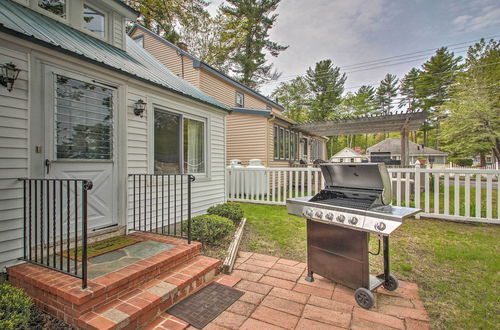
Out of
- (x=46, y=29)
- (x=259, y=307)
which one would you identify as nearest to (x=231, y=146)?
(x=46, y=29)

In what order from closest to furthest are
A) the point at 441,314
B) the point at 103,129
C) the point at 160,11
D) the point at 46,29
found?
the point at 441,314, the point at 46,29, the point at 103,129, the point at 160,11

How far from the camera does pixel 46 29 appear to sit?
3197 mm

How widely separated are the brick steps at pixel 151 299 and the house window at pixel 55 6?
4423 mm

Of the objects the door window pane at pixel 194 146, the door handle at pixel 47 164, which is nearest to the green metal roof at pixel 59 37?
the door window pane at pixel 194 146

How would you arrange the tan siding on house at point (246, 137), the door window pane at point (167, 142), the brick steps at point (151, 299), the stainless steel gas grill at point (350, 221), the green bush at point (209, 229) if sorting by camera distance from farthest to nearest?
the tan siding on house at point (246, 137) < the door window pane at point (167, 142) < the green bush at point (209, 229) < the stainless steel gas grill at point (350, 221) < the brick steps at point (151, 299)

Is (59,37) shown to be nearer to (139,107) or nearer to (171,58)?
(139,107)

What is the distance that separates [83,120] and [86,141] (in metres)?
0.30

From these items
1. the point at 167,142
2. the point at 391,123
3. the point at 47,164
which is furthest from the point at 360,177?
the point at 391,123

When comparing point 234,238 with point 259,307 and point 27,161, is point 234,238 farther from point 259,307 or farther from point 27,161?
point 27,161

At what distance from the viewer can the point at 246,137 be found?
36.2ft

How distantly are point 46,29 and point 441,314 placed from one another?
18.6ft

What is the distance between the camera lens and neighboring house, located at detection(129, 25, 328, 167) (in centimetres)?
1074

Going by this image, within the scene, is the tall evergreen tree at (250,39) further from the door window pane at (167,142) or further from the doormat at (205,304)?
the doormat at (205,304)

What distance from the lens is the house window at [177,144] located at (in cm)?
459
